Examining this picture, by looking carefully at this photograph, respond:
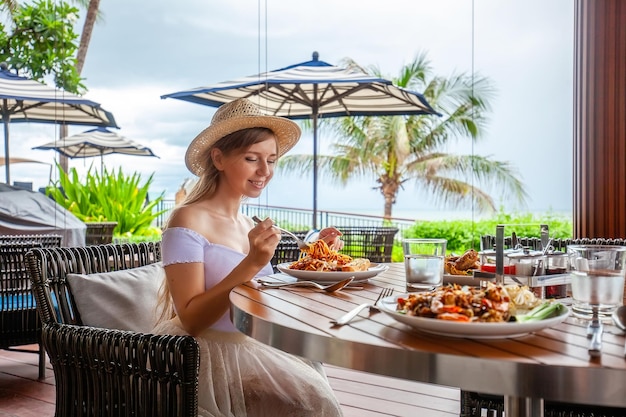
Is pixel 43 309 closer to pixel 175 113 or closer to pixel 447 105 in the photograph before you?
pixel 175 113

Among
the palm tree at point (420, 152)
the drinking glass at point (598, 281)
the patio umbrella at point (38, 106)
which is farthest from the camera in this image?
the palm tree at point (420, 152)

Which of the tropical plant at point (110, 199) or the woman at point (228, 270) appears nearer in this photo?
the woman at point (228, 270)

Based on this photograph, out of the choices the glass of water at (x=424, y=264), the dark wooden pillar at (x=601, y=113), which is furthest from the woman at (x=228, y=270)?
the dark wooden pillar at (x=601, y=113)

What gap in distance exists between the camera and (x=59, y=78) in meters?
5.01

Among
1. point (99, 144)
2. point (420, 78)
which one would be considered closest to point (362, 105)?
point (99, 144)

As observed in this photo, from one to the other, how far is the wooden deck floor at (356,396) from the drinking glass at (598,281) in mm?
1833

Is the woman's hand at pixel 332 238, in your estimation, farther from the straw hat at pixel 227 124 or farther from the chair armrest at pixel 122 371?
the chair armrest at pixel 122 371

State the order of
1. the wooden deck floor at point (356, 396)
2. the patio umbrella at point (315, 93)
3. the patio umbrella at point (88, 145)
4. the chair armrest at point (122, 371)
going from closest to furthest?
the chair armrest at point (122, 371) < the wooden deck floor at point (356, 396) < the patio umbrella at point (88, 145) < the patio umbrella at point (315, 93)

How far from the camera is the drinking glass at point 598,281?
1.14 metres

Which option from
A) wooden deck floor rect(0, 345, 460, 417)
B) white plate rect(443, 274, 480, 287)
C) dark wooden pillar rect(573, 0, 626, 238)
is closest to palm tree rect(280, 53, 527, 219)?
dark wooden pillar rect(573, 0, 626, 238)

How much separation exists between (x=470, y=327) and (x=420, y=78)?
47.7 feet

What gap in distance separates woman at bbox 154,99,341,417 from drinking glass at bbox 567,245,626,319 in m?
0.70

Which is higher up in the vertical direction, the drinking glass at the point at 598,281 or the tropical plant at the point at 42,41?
the tropical plant at the point at 42,41

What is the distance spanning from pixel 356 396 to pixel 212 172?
1.62 meters
